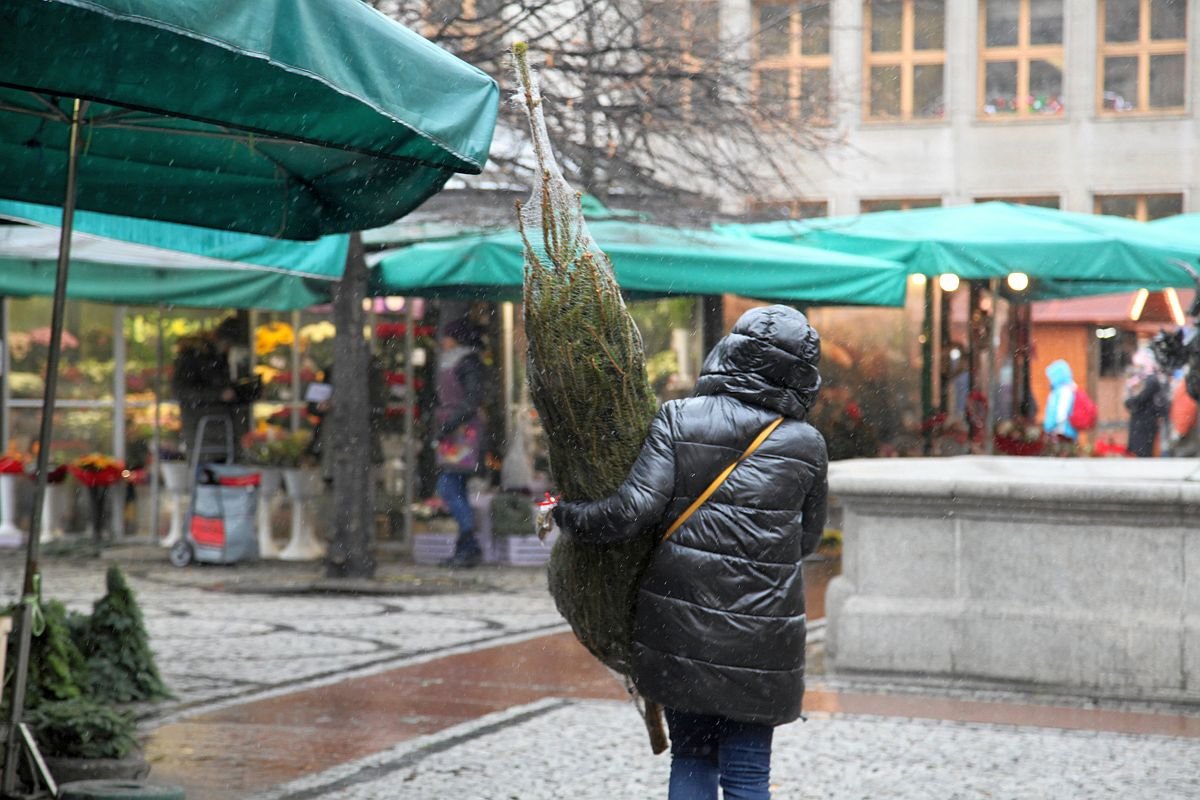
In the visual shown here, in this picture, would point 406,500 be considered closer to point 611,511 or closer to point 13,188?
point 13,188

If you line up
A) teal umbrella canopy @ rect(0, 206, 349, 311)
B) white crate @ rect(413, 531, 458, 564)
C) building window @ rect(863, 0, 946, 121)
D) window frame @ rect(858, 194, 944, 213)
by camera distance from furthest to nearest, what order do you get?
building window @ rect(863, 0, 946, 121) → window frame @ rect(858, 194, 944, 213) → white crate @ rect(413, 531, 458, 564) → teal umbrella canopy @ rect(0, 206, 349, 311)

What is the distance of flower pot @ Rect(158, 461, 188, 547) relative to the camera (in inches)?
615

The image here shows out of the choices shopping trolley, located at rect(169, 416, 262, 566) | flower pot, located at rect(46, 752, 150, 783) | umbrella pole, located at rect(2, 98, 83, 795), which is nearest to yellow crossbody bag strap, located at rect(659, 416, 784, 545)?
umbrella pole, located at rect(2, 98, 83, 795)

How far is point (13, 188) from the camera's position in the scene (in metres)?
6.84

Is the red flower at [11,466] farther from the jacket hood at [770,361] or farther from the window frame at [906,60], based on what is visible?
the window frame at [906,60]

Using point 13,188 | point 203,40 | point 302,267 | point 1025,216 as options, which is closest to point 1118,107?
point 1025,216

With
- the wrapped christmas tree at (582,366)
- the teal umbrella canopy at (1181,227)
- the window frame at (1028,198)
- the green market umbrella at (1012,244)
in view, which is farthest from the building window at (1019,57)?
the wrapped christmas tree at (582,366)

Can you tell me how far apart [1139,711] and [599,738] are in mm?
2576

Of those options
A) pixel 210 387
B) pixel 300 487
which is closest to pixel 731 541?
pixel 300 487

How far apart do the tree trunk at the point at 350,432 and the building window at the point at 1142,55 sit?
53.5ft

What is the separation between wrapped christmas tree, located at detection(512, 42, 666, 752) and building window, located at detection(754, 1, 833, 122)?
9.34 m

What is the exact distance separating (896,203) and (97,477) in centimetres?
1414

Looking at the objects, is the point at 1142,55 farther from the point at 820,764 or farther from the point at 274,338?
the point at 820,764

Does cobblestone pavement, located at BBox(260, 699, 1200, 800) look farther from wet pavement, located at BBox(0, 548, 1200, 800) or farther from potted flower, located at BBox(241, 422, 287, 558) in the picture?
potted flower, located at BBox(241, 422, 287, 558)
